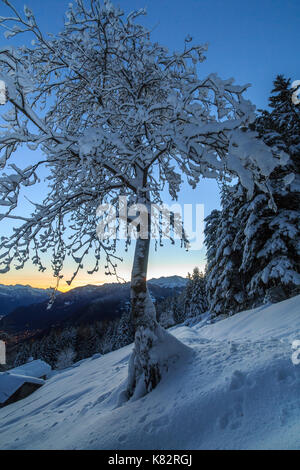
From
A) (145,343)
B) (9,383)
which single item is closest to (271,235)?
(145,343)

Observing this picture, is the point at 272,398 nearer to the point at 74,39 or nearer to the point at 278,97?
the point at 74,39

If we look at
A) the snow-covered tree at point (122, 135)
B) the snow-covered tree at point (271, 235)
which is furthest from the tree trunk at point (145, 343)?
the snow-covered tree at point (271, 235)

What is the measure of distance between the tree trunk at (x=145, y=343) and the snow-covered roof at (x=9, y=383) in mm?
12836

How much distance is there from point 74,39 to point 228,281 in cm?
1184

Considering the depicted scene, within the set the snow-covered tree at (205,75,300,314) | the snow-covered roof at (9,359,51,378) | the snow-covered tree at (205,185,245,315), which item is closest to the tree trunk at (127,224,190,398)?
the snow-covered tree at (205,75,300,314)

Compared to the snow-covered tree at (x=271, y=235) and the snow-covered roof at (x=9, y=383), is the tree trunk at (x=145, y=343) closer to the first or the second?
the snow-covered tree at (x=271, y=235)

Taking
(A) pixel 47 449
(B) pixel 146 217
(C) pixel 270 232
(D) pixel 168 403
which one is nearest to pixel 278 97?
(C) pixel 270 232

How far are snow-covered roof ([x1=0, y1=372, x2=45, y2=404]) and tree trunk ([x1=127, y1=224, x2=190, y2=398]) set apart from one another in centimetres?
1284

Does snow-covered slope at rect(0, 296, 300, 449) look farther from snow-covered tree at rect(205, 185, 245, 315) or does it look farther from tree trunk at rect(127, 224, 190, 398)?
snow-covered tree at rect(205, 185, 245, 315)

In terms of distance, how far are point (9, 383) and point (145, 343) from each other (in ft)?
45.6

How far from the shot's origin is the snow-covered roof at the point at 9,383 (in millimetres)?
11804

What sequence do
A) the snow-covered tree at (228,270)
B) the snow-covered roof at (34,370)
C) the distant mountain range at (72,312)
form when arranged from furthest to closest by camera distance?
the distant mountain range at (72,312)
the snow-covered roof at (34,370)
the snow-covered tree at (228,270)

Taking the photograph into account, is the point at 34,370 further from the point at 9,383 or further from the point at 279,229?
the point at 279,229

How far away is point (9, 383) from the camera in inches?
491
